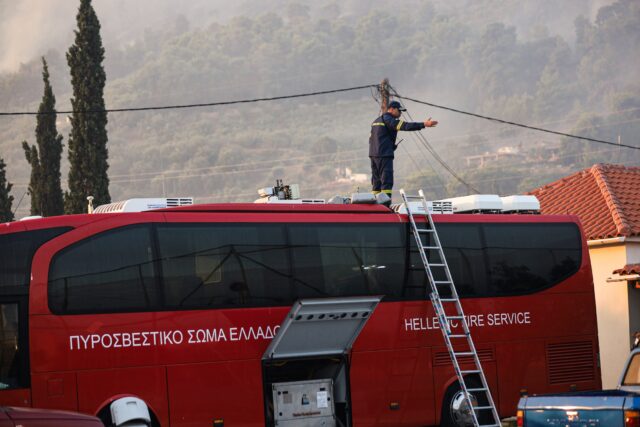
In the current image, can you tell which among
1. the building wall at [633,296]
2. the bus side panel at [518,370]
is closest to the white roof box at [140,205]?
the bus side panel at [518,370]

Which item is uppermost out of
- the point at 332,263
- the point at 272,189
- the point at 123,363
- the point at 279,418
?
the point at 272,189

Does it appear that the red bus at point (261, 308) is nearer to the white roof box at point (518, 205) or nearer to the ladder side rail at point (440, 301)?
the ladder side rail at point (440, 301)

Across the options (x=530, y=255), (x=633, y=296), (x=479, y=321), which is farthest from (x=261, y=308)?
(x=633, y=296)

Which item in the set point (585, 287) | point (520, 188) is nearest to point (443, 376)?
point (585, 287)

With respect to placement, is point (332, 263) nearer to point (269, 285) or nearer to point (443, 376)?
point (269, 285)

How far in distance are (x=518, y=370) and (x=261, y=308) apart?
5034 mm

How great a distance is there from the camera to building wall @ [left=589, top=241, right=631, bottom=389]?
86.1ft

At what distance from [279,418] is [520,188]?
597 ft

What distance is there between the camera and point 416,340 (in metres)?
16.6

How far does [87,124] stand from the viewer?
4694 centimetres

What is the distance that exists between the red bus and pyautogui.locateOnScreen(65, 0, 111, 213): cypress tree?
30.0 metres

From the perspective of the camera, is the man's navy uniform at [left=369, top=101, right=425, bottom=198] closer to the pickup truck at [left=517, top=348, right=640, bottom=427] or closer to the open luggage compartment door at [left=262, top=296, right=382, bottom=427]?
the open luggage compartment door at [left=262, top=296, right=382, bottom=427]

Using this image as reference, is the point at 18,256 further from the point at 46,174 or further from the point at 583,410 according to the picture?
the point at 46,174

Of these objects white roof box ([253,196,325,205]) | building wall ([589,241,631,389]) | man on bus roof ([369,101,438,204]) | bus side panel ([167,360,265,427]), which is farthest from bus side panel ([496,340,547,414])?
building wall ([589,241,631,389])
